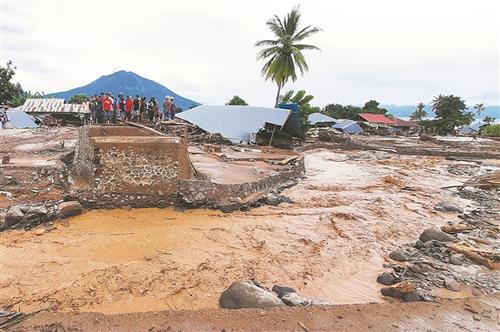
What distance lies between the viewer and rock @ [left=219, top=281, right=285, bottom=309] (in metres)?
4.38

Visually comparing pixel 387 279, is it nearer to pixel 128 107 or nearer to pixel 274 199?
pixel 274 199

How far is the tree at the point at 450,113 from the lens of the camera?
41.6 meters

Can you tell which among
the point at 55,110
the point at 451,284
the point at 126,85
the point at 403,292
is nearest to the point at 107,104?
the point at 55,110

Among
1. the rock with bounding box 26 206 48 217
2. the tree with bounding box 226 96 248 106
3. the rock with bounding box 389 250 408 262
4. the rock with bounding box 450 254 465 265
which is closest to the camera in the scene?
the rock with bounding box 450 254 465 265

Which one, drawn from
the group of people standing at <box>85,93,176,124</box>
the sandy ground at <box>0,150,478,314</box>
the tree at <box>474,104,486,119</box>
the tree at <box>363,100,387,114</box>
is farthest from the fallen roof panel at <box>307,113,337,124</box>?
the tree at <box>474,104,486,119</box>

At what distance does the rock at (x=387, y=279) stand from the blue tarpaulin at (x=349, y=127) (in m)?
35.3

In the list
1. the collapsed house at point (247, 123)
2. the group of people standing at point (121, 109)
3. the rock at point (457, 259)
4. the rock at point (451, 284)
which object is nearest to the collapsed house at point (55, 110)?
the collapsed house at point (247, 123)

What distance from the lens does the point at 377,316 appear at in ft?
13.9

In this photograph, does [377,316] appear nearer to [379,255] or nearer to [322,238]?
[379,255]

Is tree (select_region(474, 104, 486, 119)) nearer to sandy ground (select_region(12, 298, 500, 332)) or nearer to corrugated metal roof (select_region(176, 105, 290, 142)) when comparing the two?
corrugated metal roof (select_region(176, 105, 290, 142))

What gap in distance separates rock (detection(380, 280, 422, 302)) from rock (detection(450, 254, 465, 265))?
4.52 feet

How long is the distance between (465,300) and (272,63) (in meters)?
24.6

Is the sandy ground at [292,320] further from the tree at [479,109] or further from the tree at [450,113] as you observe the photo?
the tree at [479,109]

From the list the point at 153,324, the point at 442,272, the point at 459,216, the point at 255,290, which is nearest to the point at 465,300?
the point at 442,272
